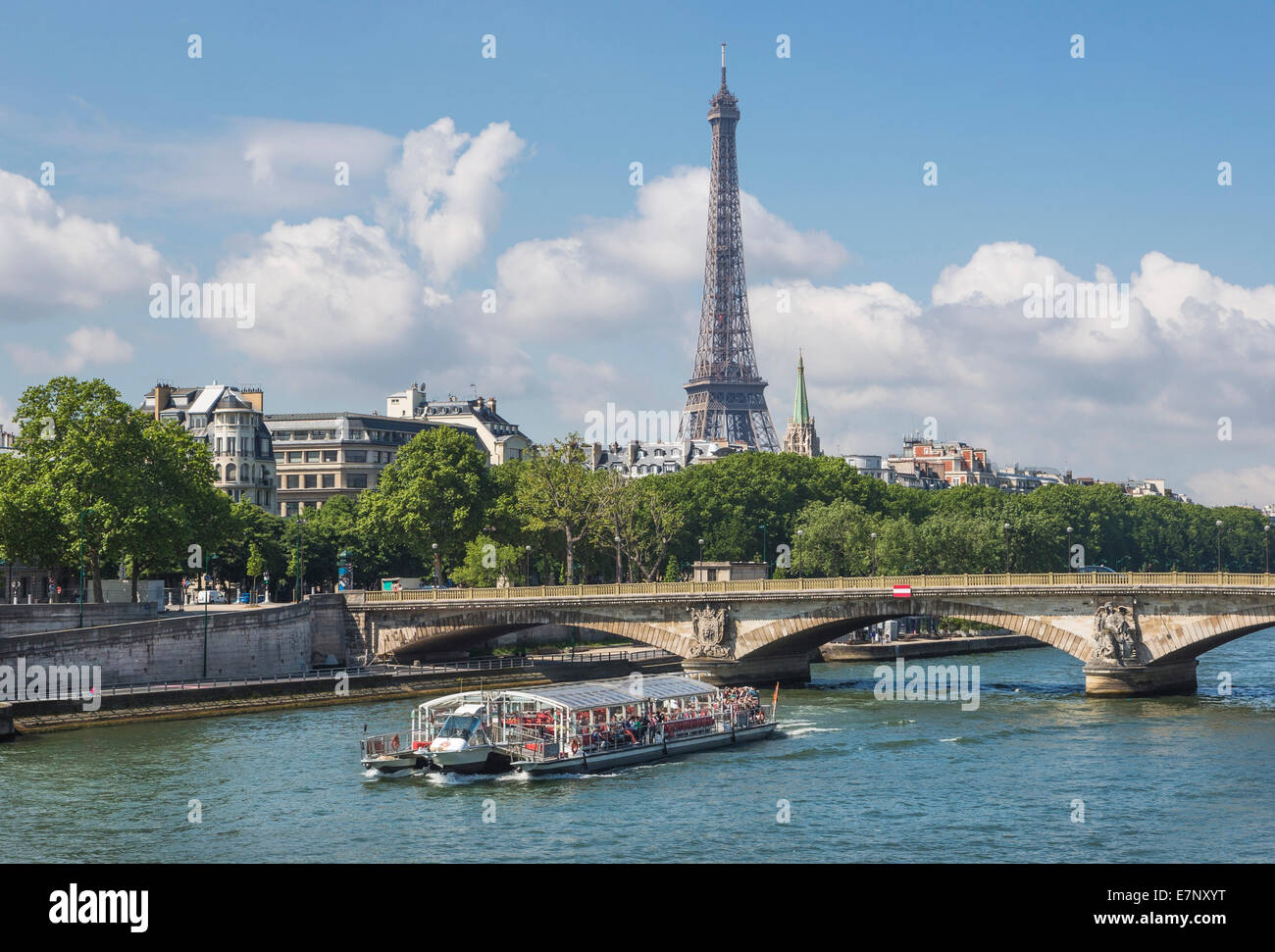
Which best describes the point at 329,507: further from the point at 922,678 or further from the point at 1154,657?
the point at 1154,657

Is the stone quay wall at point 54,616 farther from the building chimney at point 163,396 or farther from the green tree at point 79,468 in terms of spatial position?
the building chimney at point 163,396

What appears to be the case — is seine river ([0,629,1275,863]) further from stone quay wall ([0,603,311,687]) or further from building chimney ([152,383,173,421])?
building chimney ([152,383,173,421])

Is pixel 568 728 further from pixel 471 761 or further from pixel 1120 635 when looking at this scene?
pixel 1120 635

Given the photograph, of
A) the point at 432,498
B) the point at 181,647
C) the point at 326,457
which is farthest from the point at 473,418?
the point at 181,647

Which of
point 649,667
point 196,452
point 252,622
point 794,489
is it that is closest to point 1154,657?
point 649,667

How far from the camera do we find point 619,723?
5275 centimetres

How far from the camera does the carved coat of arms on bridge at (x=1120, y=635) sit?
65188 millimetres

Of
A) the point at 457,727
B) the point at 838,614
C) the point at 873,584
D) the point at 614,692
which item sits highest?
the point at 873,584

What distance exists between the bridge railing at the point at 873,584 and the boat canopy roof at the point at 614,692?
51.2 feet

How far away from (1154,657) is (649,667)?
1178 inches

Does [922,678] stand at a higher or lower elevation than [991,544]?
lower

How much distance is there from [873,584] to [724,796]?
29205 millimetres

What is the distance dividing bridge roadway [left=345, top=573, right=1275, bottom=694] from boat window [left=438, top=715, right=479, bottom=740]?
26904 mm

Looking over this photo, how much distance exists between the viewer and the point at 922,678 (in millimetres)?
82375
